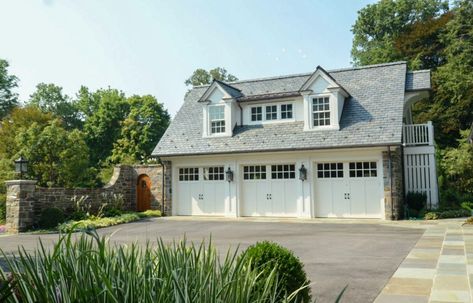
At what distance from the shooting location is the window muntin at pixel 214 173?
59.5 ft

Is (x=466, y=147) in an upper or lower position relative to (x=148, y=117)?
lower

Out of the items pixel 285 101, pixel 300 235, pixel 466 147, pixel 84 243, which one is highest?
pixel 285 101

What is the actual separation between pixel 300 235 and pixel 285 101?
26.0ft

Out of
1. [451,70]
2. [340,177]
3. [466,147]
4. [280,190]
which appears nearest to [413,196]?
[340,177]

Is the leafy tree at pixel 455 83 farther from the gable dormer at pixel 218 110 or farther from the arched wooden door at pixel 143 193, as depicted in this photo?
the arched wooden door at pixel 143 193

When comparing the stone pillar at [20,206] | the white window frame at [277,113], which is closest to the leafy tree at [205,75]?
the white window frame at [277,113]

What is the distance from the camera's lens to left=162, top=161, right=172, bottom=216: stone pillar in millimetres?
18828

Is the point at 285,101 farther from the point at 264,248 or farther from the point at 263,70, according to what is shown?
the point at 264,248

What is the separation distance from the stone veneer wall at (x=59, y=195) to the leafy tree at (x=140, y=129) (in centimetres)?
1281

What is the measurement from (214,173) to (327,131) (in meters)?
5.20

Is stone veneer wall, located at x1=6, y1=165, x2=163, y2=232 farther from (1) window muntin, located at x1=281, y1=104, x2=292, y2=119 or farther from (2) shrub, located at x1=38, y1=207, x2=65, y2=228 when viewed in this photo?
(1) window muntin, located at x1=281, y1=104, x2=292, y2=119

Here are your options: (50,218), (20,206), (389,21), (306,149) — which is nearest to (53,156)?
(50,218)

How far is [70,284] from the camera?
2145 millimetres

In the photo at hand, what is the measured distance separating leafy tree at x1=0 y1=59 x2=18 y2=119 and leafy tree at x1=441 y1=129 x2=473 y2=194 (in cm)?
3967
